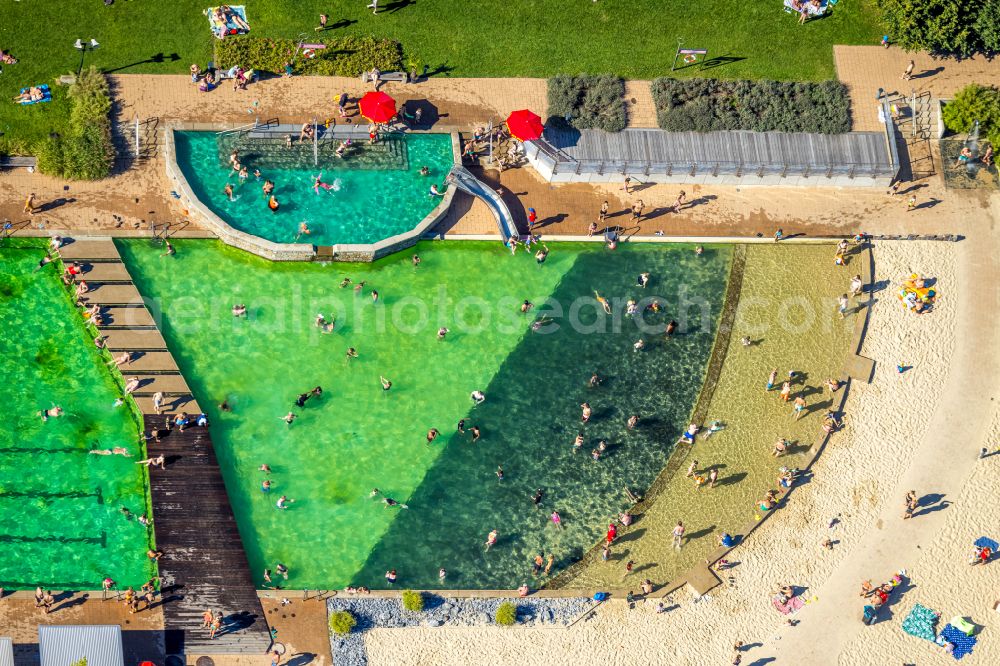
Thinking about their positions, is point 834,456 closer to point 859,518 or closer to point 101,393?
point 859,518

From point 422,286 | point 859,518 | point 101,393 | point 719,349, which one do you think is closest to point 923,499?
point 859,518

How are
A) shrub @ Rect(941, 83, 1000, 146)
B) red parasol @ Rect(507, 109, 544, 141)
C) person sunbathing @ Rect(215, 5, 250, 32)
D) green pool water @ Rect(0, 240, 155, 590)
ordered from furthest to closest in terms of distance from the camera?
shrub @ Rect(941, 83, 1000, 146), person sunbathing @ Rect(215, 5, 250, 32), red parasol @ Rect(507, 109, 544, 141), green pool water @ Rect(0, 240, 155, 590)

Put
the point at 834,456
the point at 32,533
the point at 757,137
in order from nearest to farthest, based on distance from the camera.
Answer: the point at 32,533
the point at 834,456
the point at 757,137

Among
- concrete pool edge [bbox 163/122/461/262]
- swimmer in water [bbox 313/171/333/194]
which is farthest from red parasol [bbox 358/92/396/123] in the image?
concrete pool edge [bbox 163/122/461/262]

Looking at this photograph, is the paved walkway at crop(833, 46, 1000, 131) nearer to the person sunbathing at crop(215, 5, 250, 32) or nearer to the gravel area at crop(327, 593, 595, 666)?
the gravel area at crop(327, 593, 595, 666)

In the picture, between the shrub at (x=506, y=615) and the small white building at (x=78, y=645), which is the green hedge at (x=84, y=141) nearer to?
the small white building at (x=78, y=645)

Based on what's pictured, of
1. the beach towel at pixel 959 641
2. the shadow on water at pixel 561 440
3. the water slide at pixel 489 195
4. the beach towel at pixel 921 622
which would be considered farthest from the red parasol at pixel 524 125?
the beach towel at pixel 959 641

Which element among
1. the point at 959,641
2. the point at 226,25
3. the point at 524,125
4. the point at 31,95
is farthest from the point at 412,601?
the point at 31,95
